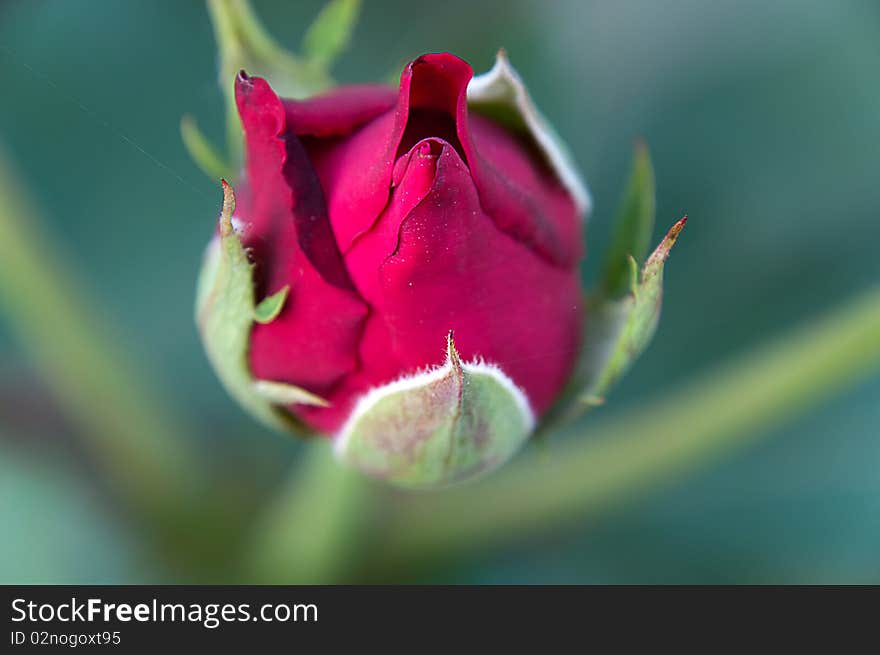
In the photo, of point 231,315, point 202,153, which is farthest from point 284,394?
point 202,153

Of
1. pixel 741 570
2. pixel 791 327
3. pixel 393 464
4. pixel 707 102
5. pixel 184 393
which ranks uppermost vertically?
pixel 707 102

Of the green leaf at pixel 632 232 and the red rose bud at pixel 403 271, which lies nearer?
the red rose bud at pixel 403 271

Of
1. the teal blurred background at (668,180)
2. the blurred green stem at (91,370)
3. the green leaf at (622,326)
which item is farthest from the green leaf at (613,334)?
the blurred green stem at (91,370)

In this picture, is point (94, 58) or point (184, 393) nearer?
point (94, 58)

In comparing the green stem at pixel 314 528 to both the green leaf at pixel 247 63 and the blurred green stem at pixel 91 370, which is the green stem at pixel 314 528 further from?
the green leaf at pixel 247 63

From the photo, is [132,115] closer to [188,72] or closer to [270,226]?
[188,72]

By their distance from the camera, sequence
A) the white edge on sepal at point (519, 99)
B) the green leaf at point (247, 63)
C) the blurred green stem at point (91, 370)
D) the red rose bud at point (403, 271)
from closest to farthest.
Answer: the red rose bud at point (403, 271) → the white edge on sepal at point (519, 99) → the green leaf at point (247, 63) → the blurred green stem at point (91, 370)

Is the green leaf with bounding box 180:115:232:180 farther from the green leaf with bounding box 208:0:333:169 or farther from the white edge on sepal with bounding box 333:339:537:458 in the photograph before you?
the white edge on sepal with bounding box 333:339:537:458

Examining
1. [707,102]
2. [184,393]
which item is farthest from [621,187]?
[184,393]

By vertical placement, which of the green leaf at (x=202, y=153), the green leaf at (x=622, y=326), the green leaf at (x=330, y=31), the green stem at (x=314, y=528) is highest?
the green leaf at (x=330, y=31)
